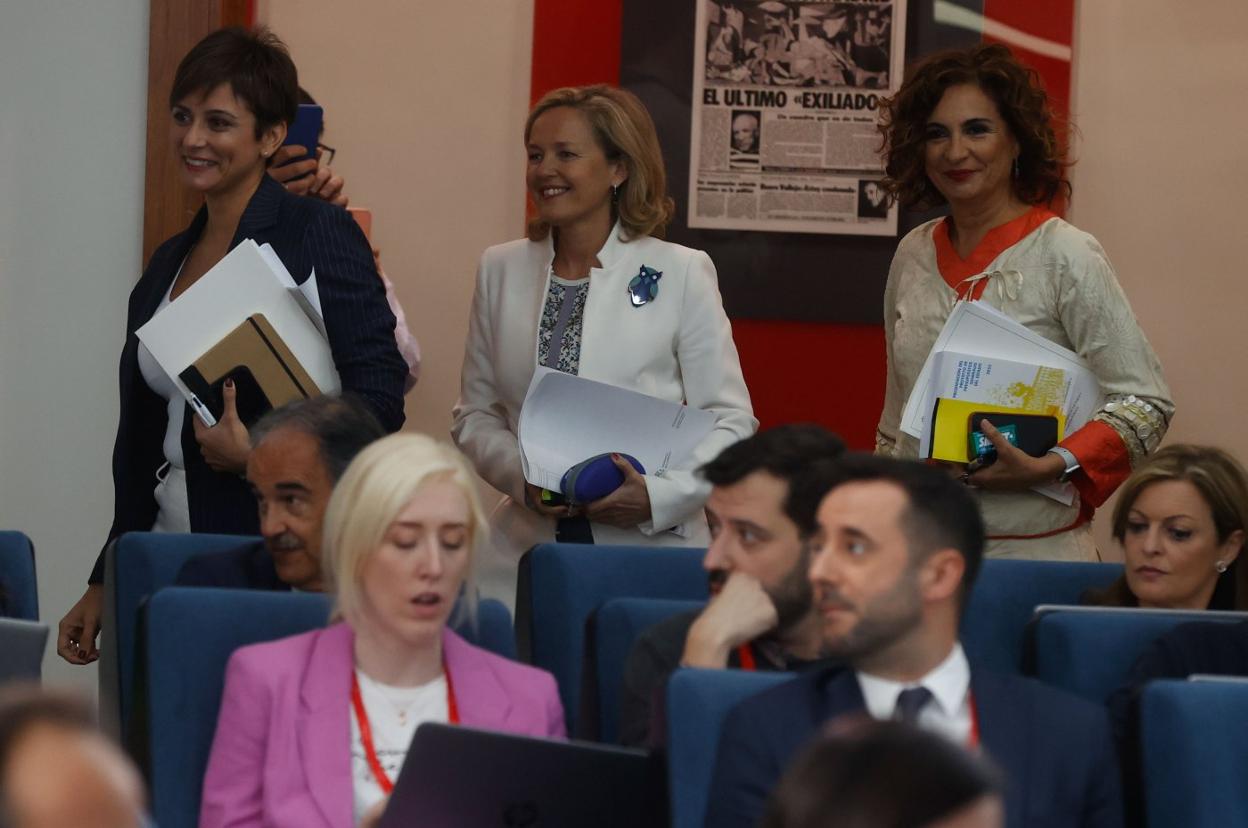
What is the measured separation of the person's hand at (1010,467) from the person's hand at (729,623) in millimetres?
1115

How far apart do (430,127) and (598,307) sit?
1.91 metres

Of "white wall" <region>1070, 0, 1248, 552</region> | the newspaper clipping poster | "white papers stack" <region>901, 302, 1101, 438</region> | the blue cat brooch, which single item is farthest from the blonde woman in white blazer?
"white wall" <region>1070, 0, 1248, 552</region>

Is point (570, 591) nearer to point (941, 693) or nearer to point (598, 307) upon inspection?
point (598, 307)

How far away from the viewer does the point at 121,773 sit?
1.28 metres

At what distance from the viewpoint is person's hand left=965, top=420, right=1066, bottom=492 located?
A: 159 inches

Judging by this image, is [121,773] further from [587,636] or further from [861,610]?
[587,636]

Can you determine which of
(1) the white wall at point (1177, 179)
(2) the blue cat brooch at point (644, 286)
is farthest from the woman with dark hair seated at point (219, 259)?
(1) the white wall at point (1177, 179)

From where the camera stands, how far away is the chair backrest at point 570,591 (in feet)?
11.9

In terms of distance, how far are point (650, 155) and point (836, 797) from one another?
9.88 ft

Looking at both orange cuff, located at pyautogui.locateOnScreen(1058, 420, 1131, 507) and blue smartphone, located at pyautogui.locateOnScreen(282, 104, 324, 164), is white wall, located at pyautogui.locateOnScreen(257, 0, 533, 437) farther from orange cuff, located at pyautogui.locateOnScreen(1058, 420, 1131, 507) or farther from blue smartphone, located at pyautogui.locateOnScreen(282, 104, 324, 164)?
orange cuff, located at pyautogui.locateOnScreen(1058, 420, 1131, 507)

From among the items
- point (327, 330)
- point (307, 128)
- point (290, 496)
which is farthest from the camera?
point (307, 128)

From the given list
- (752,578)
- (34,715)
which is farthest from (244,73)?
(34,715)

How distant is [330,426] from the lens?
11.3ft

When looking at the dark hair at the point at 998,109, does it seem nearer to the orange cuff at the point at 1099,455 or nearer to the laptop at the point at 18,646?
the orange cuff at the point at 1099,455
